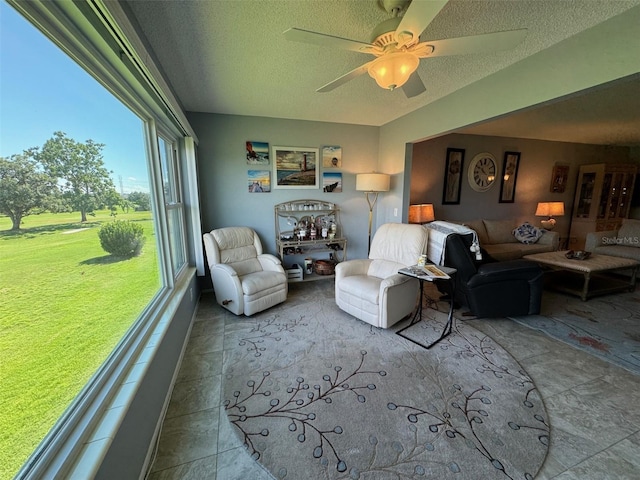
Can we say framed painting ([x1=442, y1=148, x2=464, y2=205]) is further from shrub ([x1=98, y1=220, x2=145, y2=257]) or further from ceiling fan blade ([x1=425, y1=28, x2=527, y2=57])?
shrub ([x1=98, y1=220, x2=145, y2=257])

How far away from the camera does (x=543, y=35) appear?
1.79 metres

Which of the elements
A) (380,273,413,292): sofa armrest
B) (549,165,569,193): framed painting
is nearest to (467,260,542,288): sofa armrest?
(380,273,413,292): sofa armrest

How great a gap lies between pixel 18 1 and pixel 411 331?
3.09m

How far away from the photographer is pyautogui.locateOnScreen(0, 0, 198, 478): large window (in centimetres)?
75

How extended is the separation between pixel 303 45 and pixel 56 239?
6.16 feet

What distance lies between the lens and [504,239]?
462 cm

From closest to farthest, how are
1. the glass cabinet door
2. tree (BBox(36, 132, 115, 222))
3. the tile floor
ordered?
tree (BBox(36, 132, 115, 222)), the tile floor, the glass cabinet door

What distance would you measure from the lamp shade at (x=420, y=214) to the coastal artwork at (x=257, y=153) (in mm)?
2444

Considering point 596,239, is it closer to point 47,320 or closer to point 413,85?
point 413,85

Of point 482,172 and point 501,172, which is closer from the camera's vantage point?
point 482,172

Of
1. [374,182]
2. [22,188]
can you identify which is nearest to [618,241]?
[374,182]

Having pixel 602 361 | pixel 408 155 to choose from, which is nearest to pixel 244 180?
pixel 408 155

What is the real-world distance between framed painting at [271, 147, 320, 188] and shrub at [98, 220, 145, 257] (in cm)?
221

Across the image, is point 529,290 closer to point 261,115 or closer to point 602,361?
point 602,361
